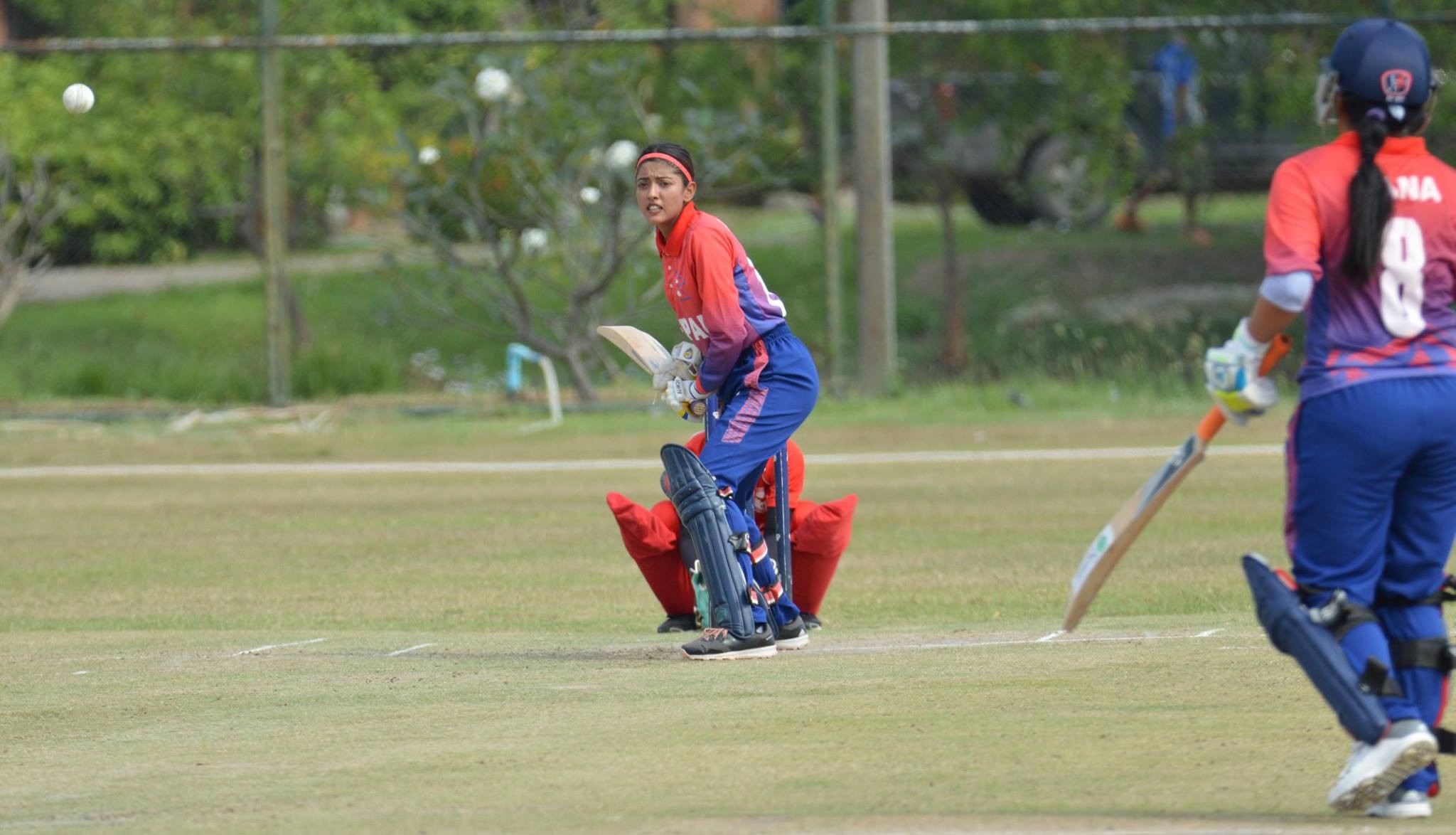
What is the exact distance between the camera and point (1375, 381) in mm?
4777

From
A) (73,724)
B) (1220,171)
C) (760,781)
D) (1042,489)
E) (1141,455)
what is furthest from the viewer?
(1220,171)

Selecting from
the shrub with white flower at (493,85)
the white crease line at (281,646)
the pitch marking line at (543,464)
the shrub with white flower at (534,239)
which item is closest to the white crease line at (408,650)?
the white crease line at (281,646)

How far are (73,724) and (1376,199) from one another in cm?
422

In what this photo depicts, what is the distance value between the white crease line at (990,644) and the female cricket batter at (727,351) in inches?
11.7

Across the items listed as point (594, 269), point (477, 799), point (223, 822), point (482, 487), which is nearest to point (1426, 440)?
point (477, 799)

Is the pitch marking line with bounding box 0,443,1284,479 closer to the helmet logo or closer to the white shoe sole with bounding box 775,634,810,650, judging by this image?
the white shoe sole with bounding box 775,634,810,650

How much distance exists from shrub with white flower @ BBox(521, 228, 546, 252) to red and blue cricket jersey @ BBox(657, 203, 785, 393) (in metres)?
10.5

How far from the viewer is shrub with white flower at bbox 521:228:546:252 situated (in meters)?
18.0

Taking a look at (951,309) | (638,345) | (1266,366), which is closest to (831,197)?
(951,309)

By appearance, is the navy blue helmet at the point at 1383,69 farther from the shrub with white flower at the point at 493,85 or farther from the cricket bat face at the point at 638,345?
the shrub with white flower at the point at 493,85

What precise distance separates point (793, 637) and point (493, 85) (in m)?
11.0

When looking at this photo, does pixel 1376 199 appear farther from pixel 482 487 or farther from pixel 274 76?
pixel 274 76

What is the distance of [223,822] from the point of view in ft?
15.9

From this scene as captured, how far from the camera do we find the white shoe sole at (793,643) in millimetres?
7727
